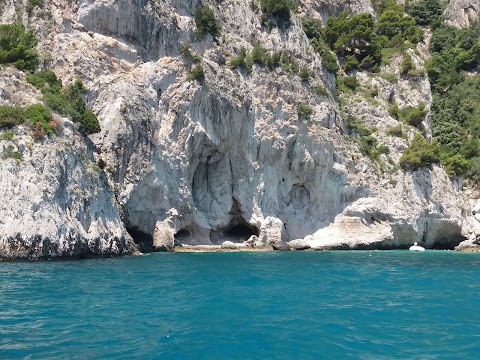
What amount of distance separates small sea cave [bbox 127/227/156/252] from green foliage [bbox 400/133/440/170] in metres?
25.4

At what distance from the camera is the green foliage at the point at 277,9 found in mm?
49312

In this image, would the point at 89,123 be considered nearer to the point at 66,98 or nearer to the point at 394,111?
the point at 66,98

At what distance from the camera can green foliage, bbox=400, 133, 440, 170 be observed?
47.8m

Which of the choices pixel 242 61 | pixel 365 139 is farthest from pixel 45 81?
pixel 365 139

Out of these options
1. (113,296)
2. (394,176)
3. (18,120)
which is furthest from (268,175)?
(113,296)

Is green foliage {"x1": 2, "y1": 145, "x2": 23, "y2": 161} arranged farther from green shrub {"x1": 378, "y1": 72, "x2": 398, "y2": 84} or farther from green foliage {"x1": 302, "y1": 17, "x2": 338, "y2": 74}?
green shrub {"x1": 378, "y1": 72, "x2": 398, "y2": 84}

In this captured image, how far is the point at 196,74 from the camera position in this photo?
Answer: 39.8 m

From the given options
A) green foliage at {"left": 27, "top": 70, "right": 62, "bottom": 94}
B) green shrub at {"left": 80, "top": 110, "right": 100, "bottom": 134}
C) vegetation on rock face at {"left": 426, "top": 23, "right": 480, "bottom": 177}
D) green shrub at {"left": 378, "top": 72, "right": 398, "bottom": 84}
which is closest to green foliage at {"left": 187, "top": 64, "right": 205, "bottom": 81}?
green shrub at {"left": 80, "top": 110, "right": 100, "bottom": 134}

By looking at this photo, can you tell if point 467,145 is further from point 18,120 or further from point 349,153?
point 18,120

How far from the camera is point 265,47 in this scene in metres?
48.0

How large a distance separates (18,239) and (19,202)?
1915 millimetres

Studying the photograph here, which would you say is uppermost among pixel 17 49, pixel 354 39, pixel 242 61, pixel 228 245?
pixel 354 39

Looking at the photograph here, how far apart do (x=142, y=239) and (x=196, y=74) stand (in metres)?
13.3

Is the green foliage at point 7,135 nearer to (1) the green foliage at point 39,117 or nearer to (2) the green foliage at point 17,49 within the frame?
(1) the green foliage at point 39,117
